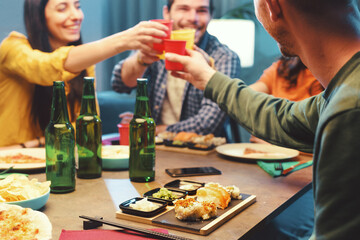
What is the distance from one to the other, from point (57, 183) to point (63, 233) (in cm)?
37

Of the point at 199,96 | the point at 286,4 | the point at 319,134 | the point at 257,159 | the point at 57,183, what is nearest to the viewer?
the point at 319,134

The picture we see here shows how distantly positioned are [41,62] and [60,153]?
1.08 metres

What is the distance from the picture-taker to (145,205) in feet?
3.47

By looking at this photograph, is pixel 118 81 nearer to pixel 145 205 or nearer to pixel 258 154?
pixel 258 154

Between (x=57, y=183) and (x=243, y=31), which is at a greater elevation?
(x=243, y=31)

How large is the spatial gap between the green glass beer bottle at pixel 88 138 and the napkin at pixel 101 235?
0.47 m

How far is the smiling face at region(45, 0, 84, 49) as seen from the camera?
2.55m

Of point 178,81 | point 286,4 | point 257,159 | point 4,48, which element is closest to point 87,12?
point 178,81

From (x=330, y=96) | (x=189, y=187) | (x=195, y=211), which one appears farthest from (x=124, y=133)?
(x=330, y=96)

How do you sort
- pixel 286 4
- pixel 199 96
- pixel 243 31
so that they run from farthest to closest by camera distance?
pixel 243 31, pixel 199 96, pixel 286 4

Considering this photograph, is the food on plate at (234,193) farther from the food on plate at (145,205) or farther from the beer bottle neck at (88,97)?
the beer bottle neck at (88,97)

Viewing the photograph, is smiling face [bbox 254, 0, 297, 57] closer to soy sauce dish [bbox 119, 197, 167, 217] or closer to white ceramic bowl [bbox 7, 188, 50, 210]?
soy sauce dish [bbox 119, 197, 167, 217]

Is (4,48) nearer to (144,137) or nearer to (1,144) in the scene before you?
(1,144)

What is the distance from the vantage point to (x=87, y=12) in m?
4.02
